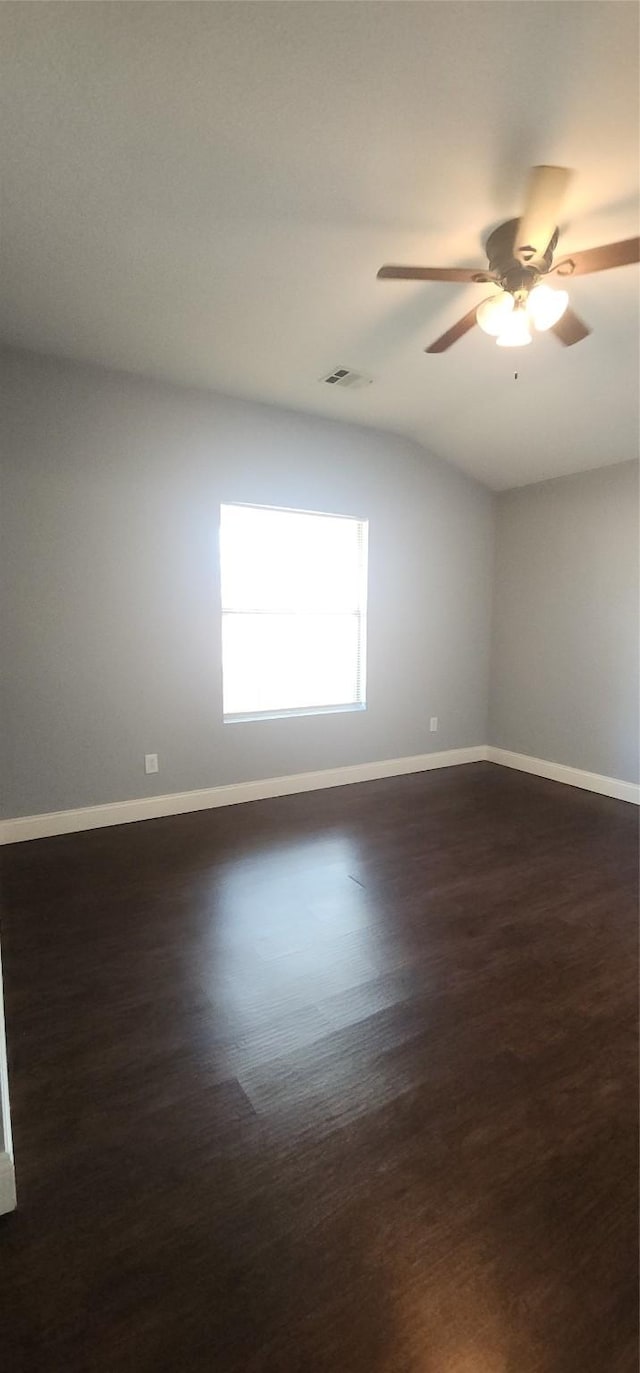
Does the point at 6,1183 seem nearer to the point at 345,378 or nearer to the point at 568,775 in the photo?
the point at 345,378

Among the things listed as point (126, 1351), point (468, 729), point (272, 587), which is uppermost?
point (272, 587)

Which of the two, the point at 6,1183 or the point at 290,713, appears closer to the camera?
the point at 6,1183

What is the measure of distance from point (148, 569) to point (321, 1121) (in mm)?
2902

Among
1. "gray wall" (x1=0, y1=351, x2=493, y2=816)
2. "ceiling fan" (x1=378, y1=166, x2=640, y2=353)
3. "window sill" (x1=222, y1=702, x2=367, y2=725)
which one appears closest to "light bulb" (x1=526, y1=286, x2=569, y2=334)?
"ceiling fan" (x1=378, y1=166, x2=640, y2=353)

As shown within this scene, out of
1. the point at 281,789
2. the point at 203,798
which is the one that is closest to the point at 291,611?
the point at 281,789

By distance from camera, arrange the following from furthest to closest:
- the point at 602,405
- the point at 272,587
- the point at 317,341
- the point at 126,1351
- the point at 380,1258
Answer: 1. the point at 272,587
2. the point at 602,405
3. the point at 317,341
4. the point at 380,1258
5. the point at 126,1351

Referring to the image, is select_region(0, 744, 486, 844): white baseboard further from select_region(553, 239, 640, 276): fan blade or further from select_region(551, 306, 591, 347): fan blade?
select_region(553, 239, 640, 276): fan blade

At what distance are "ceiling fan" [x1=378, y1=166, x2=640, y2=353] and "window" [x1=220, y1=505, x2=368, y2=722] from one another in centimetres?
199

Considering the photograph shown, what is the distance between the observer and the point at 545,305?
6.17 feet

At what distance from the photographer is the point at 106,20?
132cm

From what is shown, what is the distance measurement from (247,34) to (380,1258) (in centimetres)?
281

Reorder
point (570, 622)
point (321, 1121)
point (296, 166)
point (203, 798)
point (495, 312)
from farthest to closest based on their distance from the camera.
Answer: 1. point (570, 622)
2. point (203, 798)
3. point (495, 312)
4. point (296, 166)
5. point (321, 1121)

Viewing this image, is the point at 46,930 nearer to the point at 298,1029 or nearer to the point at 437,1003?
the point at 298,1029

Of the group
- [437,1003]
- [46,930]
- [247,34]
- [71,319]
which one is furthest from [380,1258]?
[71,319]
